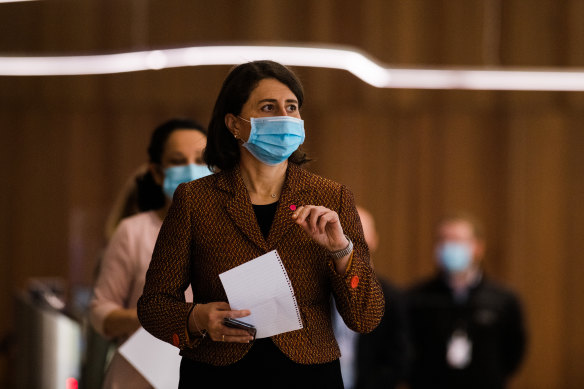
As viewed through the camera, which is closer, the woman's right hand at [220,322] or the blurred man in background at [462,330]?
the woman's right hand at [220,322]

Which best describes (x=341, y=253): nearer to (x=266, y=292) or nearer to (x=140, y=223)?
(x=266, y=292)

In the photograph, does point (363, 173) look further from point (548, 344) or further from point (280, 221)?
point (280, 221)

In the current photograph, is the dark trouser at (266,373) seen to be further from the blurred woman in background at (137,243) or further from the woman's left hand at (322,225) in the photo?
the blurred woman in background at (137,243)

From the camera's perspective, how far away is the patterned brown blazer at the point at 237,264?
5.90ft

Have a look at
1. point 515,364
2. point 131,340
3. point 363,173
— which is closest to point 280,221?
point 131,340

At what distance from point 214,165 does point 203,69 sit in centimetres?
Answer: 565

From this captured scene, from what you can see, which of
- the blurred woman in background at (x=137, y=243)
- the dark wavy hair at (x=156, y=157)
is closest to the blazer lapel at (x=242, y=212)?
the blurred woman in background at (x=137, y=243)

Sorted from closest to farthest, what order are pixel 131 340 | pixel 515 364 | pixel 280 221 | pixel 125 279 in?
1. pixel 280 221
2. pixel 131 340
3. pixel 125 279
4. pixel 515 364

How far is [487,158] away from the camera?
25.0 ft

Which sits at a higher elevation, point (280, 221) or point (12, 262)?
point (280, 221)

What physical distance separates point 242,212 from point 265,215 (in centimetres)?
5

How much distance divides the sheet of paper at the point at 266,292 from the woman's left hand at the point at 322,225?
0.11 m

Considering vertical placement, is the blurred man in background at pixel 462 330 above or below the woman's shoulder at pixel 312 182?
below

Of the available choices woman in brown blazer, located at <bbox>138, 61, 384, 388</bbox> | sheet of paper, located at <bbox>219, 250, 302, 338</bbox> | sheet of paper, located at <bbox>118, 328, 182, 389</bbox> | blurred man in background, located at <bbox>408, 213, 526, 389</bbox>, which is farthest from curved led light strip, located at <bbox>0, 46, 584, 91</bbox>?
sheet of paper, located at <bbox>219, 250, 302, 338</bbox>
